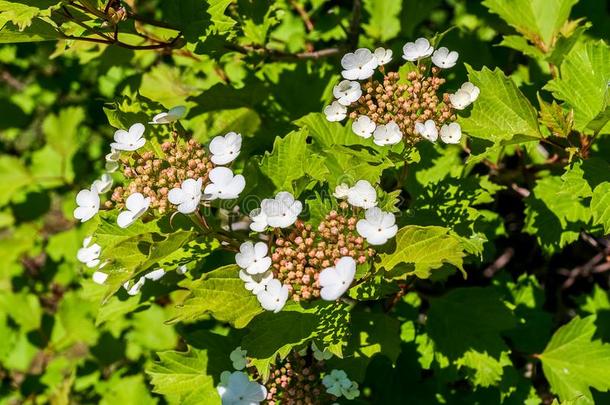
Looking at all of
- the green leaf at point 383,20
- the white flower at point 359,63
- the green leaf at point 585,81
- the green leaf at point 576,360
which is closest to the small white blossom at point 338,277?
the white flower at point 359,63

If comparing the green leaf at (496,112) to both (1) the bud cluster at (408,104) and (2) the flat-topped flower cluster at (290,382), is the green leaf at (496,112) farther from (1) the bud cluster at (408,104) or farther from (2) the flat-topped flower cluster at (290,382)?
(2) the flat-topped flower cluster at (290,382)

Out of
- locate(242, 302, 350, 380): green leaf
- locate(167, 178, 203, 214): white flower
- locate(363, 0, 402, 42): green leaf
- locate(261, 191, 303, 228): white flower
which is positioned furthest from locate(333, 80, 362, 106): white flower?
locate(363, 0, 402, 42): green leaf

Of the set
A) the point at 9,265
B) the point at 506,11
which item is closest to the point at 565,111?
the point at 506,11

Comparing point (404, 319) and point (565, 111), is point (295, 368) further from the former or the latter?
point (565, 111)

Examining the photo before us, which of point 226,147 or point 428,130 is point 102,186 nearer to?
point 226,147

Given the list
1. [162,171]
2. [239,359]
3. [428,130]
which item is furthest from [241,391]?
[428,130]

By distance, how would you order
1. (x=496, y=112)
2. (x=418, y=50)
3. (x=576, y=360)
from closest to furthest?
(x=418, y=50)
(x=496, y=112)
(x=576, y=360)
